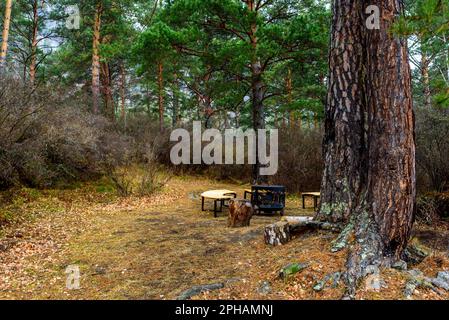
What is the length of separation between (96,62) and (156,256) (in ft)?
37.4

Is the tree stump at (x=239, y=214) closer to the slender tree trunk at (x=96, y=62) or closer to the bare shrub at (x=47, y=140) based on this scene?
the bare shrub at (x=47, y=140)

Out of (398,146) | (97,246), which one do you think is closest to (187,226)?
(97,246)

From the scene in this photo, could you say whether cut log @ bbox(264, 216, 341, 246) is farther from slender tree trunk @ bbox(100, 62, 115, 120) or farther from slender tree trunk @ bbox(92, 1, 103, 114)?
slender tree trunk @ bbox(100, 62, 115, 120)

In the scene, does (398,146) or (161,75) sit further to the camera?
(161,75)

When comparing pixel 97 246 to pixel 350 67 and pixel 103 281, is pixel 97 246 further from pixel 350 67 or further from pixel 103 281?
pixel 350 67

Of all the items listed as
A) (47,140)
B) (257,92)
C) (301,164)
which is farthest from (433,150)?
(47,140)

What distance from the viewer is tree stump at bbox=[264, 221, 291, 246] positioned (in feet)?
14.6

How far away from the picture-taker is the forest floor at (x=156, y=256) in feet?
10.7

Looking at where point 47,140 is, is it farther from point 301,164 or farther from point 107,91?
point 107,91

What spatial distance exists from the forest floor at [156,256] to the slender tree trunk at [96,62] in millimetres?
6084

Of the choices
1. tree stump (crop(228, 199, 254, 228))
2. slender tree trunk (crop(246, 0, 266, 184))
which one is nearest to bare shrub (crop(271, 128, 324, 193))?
slender tree trunk (crop(246, 0, 266, 184))

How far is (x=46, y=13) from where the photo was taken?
15.2 metres

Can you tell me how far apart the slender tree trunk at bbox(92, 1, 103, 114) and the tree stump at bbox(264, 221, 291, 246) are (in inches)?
410
